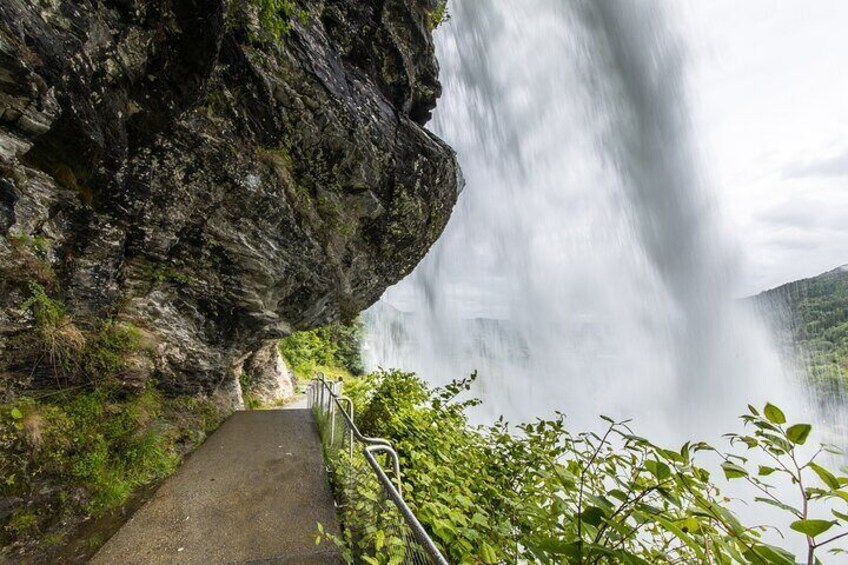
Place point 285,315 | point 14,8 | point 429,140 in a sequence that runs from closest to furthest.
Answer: point 14,8 → point 285,315 → point 429,140

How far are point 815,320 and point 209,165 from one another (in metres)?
62.5

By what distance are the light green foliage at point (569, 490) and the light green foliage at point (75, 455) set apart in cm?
258

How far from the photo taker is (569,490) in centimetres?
210

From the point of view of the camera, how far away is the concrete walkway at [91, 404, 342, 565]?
349 centimetres

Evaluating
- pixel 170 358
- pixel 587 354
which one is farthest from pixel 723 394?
pixel 170 358

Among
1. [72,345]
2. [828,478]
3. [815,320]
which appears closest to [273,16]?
[72,345]

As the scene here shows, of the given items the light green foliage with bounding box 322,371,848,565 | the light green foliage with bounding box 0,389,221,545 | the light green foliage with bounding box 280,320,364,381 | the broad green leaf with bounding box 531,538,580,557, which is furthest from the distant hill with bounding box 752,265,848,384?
the light green foliage with bounding box 0,389,221,545

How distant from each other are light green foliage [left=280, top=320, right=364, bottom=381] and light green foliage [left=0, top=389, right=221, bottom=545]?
9.51m

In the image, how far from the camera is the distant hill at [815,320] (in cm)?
3678

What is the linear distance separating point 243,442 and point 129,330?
2838 millimetres

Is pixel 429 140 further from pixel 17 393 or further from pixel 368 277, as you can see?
pixel 17 393

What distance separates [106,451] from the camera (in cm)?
414

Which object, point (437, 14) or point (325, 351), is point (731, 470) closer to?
point (437, 14)

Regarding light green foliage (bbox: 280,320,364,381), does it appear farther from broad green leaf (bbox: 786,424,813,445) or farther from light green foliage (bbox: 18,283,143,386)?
broad green leaf (bbox: 786,424,813,445)
